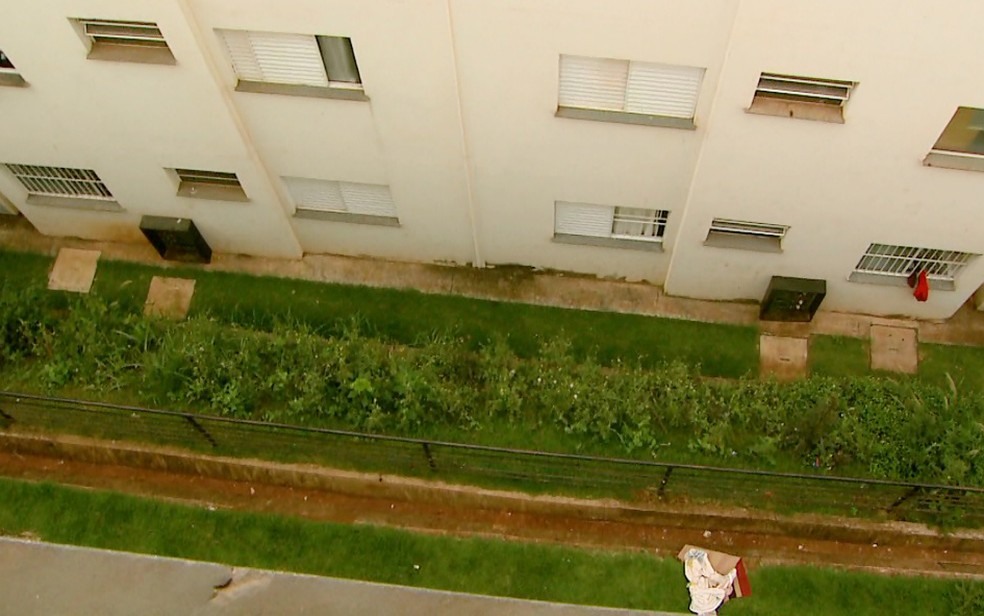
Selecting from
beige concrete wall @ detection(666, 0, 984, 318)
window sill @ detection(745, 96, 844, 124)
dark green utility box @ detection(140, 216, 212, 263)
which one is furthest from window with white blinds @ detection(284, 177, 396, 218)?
window sill @ detection(745, 96, 844, 124)

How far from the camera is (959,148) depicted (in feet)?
39.4

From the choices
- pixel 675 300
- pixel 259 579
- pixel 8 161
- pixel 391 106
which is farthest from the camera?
pixel 675 300

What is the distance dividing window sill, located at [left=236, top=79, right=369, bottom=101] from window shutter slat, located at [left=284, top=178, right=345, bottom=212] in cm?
242

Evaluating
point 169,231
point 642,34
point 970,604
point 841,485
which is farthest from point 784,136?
point 169,231

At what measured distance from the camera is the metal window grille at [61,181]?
51.5 feet

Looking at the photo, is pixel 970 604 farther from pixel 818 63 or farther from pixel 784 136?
pixel 818 63

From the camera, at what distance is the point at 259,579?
9531mm

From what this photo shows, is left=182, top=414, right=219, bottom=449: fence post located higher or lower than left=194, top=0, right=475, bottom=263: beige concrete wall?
lower

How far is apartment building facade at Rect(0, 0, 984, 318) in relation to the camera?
35.8 feet

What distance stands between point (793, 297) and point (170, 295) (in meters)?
11.4

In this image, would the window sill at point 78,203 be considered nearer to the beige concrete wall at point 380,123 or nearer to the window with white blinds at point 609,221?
the beige concrete wall at point 380,123

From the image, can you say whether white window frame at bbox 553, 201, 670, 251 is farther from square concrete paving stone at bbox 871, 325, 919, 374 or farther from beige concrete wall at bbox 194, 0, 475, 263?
square concrete paving stone at bbox 871, 325, 919, 374

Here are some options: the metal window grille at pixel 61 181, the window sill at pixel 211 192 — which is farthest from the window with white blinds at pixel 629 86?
the metal window grille at pixel 61 181

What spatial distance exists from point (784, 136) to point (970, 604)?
7.02 m
